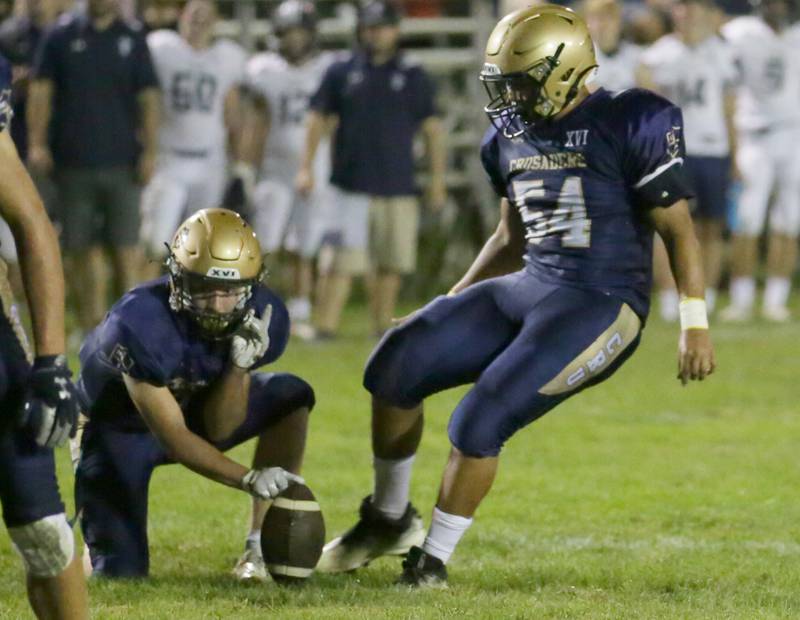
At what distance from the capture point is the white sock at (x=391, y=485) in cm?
463

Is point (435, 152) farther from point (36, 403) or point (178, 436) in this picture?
point (36, 403)

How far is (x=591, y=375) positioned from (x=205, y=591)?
112cm

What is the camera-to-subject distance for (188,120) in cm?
937

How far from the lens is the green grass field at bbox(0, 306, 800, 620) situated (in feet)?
13.4

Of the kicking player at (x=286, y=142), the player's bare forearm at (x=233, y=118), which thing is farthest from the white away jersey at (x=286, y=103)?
the player's bare forearm at (x=233, y=118)

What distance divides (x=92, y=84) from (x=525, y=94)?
4813 millimetres

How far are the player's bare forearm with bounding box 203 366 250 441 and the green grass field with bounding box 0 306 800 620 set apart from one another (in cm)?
39

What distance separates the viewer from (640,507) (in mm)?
5355

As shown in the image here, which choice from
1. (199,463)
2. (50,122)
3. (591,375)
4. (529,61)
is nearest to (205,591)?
(199,463)

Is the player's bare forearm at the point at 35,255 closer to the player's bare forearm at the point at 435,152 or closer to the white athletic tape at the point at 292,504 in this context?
the white athletic tape at the point at 292,504

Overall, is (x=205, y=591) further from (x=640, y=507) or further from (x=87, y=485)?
(x=640, y=507)

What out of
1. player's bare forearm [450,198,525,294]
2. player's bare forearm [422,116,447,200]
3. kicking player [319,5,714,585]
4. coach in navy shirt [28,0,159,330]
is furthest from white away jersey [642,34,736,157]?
kicking player [319,5,714,585]

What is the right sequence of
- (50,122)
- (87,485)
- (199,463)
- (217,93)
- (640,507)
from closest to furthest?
1. (199,463)
2. (87,485)
3. (640,507)
4. (50,122)
5. (217,93)

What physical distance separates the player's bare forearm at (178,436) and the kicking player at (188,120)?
5.12 meters
